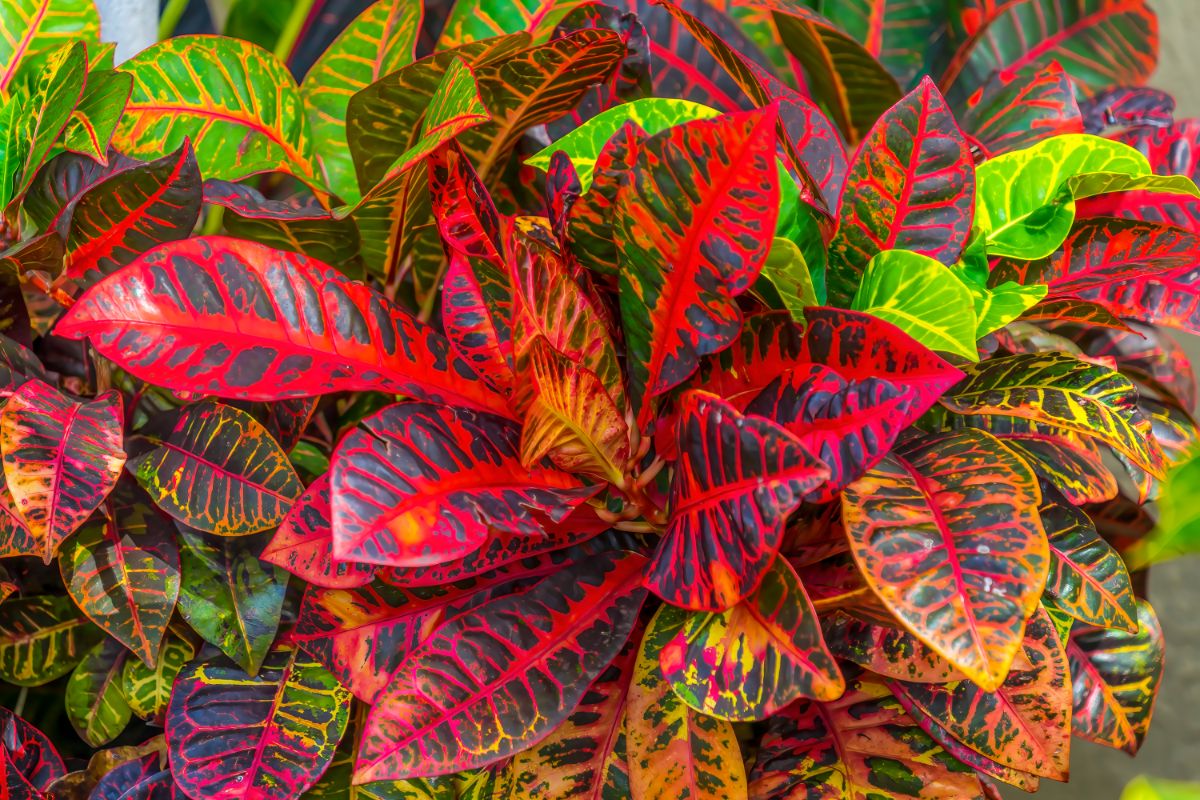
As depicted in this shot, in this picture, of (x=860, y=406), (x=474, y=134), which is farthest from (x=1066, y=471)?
(x=474, y=134)

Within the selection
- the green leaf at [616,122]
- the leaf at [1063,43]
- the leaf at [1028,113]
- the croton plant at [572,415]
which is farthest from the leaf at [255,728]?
the leaf at [1063,43]

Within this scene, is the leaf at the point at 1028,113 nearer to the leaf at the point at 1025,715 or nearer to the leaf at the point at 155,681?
the leaf at the point at 1025,715

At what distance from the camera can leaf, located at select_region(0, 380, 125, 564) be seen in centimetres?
59

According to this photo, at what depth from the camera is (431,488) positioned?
0.53 meters

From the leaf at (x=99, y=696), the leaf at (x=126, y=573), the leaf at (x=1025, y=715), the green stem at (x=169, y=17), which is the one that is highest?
the green stem at (x=169, y=17)

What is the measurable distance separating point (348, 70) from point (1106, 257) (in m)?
0.66

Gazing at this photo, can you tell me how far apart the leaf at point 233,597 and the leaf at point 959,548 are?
0.46m

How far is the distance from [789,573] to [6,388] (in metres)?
0.57

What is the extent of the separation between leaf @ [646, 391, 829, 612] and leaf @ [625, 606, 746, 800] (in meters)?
0.10

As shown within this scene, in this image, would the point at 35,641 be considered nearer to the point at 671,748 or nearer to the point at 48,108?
the point at 48,108

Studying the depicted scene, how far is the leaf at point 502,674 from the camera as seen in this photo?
56 cm

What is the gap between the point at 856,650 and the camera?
64cm

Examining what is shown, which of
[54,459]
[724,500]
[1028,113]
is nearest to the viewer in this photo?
[724,500]

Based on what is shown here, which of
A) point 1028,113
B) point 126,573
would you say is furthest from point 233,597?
point 1028,113
